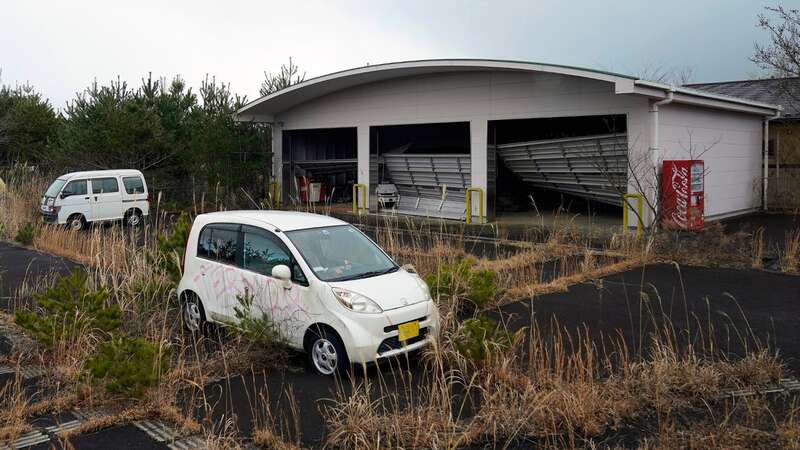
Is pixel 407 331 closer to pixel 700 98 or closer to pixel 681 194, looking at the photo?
pixel 681 194

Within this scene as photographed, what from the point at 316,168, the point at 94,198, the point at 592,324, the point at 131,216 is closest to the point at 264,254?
the point at 592,324

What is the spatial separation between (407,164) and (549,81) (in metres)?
5.51

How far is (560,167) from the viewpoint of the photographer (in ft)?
53.5

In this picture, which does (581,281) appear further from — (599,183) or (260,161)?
(260,161)

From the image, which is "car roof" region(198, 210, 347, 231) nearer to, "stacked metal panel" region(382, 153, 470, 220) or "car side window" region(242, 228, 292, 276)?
"car side window" region(242, 228, 292, 276)

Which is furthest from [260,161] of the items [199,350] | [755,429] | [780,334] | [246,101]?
[755,429]

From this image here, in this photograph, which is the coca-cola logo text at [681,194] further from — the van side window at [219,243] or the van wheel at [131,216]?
the van wheel at [131,216]

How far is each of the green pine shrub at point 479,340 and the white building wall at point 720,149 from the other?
384 inches

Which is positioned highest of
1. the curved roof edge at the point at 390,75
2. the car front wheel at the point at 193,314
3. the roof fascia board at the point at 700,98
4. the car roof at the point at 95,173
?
the curved roof edge at the point at 390,75

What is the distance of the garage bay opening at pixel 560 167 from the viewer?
1473 cm

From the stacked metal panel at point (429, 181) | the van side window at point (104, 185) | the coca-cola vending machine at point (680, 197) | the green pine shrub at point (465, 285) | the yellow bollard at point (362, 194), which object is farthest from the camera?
the yellow bollard at point (362, 194)

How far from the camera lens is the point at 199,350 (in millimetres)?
6688

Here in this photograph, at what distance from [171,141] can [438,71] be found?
9545 mm

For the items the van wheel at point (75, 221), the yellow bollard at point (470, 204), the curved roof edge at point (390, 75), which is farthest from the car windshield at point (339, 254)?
the van wheel at point (75, 221)
